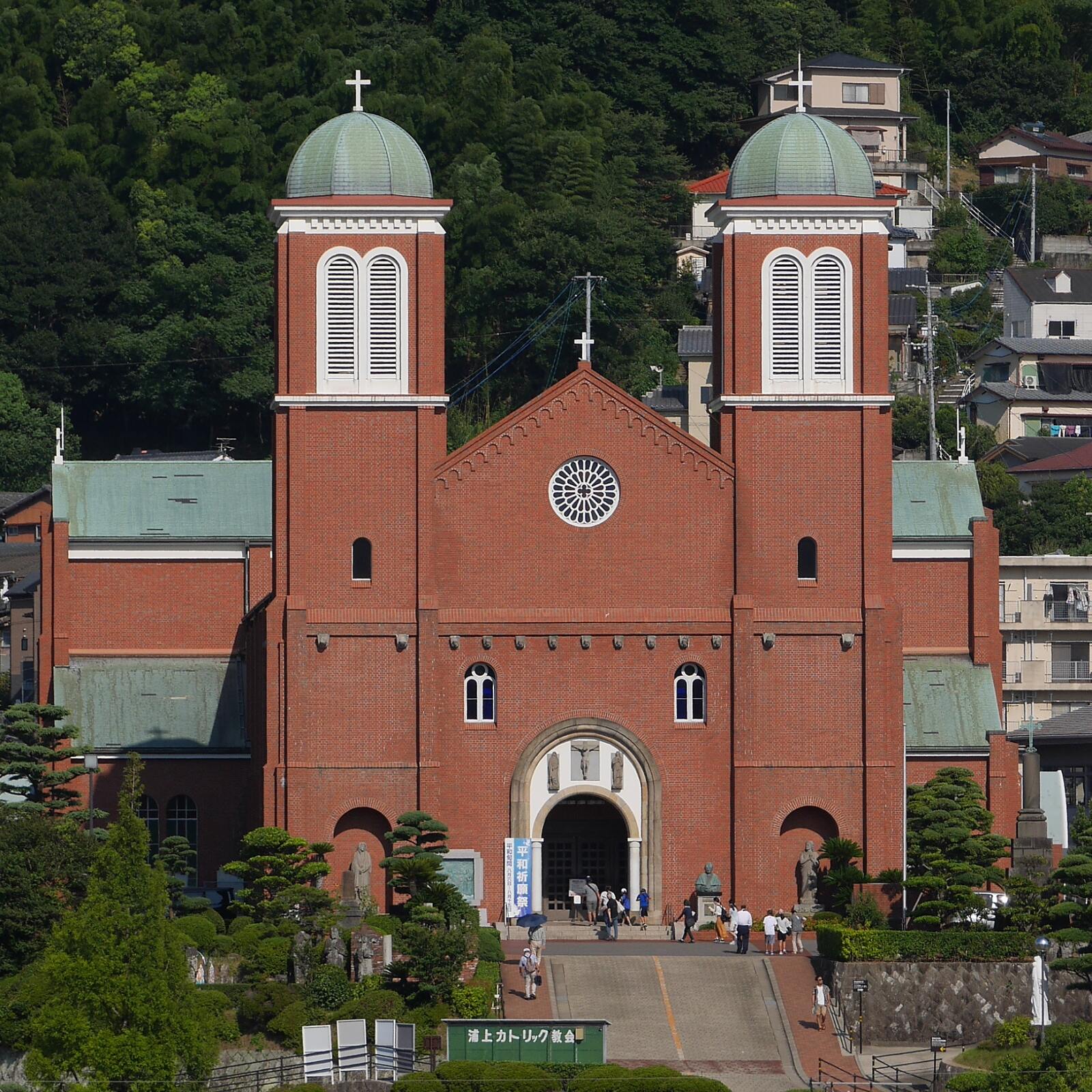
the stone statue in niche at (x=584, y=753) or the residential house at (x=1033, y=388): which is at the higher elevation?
the residential house at (x=1033, y=388)

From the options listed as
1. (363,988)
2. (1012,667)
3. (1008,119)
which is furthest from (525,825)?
(1008,119)

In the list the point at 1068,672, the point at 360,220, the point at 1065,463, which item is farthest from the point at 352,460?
the point at 1065,463

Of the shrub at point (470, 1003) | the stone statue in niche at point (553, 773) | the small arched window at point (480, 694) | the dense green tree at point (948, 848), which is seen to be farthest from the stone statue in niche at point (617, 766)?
the shrub at point (470, 1003)

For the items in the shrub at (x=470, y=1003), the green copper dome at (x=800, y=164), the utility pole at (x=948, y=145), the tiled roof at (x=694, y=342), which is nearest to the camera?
the shrub at (x=470, y=1003)

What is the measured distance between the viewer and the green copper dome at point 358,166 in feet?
262

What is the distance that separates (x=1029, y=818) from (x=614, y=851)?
9.63m

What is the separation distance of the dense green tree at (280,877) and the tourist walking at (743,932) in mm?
8816

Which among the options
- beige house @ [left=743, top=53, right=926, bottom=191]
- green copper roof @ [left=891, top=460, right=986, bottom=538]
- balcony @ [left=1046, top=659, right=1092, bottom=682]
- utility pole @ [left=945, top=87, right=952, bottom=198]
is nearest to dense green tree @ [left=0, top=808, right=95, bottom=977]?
green copper roof @ [left=891, top=460, right=986, bottom=538]

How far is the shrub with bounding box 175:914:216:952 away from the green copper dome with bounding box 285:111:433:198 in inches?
683

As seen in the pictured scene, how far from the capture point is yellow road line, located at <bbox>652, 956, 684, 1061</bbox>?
6919 centimetres

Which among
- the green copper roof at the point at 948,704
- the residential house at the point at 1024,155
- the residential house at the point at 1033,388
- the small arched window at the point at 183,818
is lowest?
the small arched window at the point at 183,818

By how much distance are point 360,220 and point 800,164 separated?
1008cm

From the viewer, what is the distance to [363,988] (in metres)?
69.9

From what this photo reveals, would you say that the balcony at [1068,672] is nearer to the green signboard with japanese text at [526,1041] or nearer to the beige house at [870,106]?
the beige house at [870,106]
